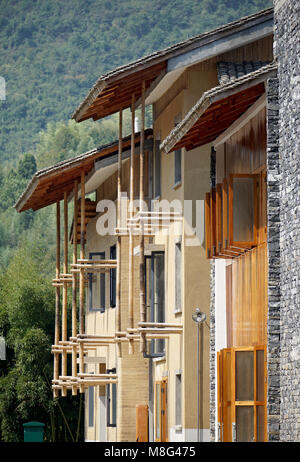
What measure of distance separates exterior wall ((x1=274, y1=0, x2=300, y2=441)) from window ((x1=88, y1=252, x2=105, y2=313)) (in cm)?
1941

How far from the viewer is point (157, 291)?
31.2 m

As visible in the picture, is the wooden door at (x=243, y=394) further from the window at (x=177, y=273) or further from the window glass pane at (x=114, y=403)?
the window glass pane at (x=114, y=403)

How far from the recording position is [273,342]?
2000cm

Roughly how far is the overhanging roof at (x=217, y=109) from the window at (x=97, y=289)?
12964mm

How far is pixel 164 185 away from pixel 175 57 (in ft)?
12.6

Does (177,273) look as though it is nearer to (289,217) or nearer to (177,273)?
(177,273)

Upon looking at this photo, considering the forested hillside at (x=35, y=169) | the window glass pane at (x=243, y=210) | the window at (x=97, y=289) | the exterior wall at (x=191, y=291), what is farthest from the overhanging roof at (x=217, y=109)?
the forested hillside at (x=35, y=169)

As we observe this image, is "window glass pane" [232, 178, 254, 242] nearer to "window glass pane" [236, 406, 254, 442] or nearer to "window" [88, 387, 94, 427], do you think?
"window glass pane" [236, 406, 254, 442]

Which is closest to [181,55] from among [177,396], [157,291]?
[157,291]

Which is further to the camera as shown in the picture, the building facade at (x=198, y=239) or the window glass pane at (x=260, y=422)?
the window glass pane at (x=260, y=422)

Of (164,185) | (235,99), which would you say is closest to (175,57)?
(164,185)

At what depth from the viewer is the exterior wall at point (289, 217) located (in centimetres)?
1903

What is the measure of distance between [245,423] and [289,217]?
16.0ft
